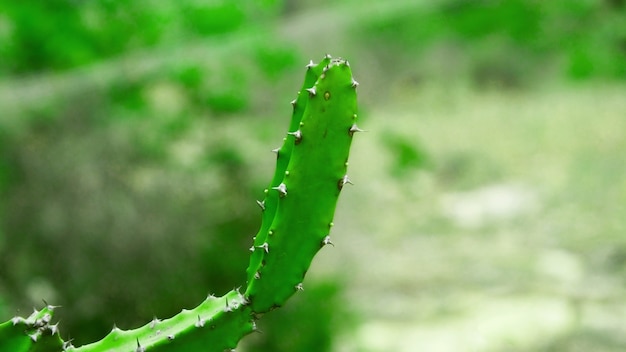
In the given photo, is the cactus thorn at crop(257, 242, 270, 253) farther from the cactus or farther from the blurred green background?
the blurred green background

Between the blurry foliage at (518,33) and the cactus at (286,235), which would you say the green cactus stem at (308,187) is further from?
the blurry foliage at (518,33)

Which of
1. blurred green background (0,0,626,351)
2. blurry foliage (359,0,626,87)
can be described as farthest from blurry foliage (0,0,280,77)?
blurry foliage (359,0,626,87)

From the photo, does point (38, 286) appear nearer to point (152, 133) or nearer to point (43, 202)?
point (43, 202)

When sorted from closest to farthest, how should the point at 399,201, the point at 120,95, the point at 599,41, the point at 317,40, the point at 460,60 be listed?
the point at 120,95, the point at 317,40, the point at 599,41, the point at 399,201, the point at 460,60

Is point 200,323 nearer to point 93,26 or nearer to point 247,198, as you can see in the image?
point 247,198

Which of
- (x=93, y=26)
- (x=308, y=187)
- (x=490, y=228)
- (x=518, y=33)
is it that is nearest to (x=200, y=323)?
(x=308, y=187)

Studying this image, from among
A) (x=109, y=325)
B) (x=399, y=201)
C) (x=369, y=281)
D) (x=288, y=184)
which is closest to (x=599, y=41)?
(x=399, y=201)

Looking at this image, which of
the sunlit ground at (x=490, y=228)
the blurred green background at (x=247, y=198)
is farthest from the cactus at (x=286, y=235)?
the sunlit ground at (x=490, y=228)
